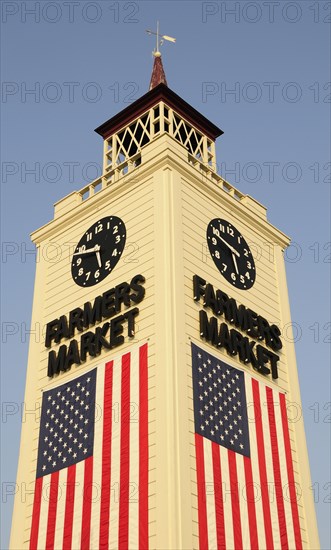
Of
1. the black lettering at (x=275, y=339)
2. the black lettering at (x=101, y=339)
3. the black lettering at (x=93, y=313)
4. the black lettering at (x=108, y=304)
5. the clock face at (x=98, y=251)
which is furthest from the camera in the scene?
the black lettering at (x=275, y=339)

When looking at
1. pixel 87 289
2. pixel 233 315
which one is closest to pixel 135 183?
pixel 87 289

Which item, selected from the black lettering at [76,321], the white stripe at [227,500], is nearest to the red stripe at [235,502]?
the white stripe at [227,500]

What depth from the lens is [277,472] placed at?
2844 centimetres

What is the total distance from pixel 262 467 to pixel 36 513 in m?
8.10

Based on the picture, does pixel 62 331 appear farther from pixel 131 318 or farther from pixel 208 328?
pixel 208 328

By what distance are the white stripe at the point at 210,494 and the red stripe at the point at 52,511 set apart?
5.63 metres

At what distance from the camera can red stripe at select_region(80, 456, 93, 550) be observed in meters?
25.4

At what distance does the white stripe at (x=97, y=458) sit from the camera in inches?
997

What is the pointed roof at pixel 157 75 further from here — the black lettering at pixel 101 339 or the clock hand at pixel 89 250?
the black lettering at pixel 101 339

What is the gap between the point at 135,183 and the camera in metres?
32.6

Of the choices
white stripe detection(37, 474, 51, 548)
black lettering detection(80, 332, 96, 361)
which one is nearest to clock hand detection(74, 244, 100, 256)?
black lettering detection(80, 332, 96, 361)

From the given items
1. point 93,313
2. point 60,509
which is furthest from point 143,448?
point 93,313

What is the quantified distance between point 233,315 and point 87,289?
19.7 ft

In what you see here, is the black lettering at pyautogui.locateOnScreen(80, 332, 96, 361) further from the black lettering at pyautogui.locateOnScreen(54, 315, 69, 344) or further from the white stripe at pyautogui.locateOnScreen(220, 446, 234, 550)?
the white stripe at pyautogui.locateOnScreen(220, 446, 234, 550)
